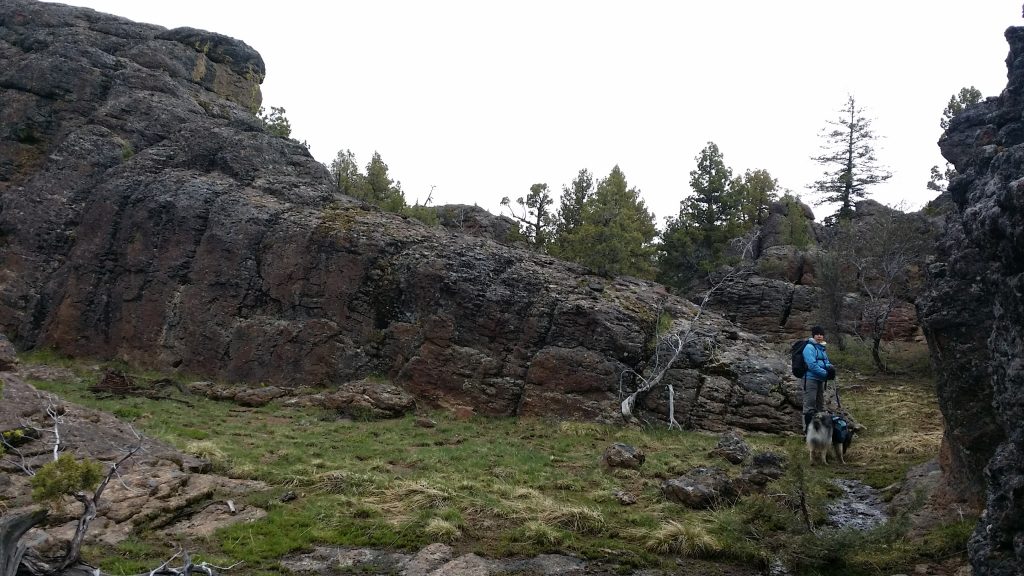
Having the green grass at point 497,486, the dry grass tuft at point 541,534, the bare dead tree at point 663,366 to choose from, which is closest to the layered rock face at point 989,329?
the green grass at point 497,486

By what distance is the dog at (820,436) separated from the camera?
1548cm

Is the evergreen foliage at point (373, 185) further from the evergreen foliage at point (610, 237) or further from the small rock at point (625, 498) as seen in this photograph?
the small rock at point (625, 498)

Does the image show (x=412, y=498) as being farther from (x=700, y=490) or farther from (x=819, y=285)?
(x=819, y=285)

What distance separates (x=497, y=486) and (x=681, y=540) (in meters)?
4.99

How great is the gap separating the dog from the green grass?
625mm

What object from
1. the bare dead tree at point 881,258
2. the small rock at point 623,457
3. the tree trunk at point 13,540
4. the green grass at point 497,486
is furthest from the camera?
the bare dead tree at point 881,258

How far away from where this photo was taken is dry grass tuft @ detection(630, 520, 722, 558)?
1020 cm

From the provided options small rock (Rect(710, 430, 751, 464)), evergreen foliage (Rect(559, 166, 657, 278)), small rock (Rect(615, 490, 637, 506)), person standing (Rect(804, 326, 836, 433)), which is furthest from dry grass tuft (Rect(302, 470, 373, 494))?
evergreen foliage (Rect(559, 166, 657, 278))

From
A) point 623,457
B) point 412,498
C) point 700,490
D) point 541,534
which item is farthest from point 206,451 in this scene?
point 700,490

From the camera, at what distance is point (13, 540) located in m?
6.63

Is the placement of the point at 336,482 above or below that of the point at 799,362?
below

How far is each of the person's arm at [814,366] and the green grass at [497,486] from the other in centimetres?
229

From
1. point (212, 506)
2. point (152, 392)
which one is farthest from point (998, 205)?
point (152, 392)

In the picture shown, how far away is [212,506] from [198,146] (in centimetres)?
2631
